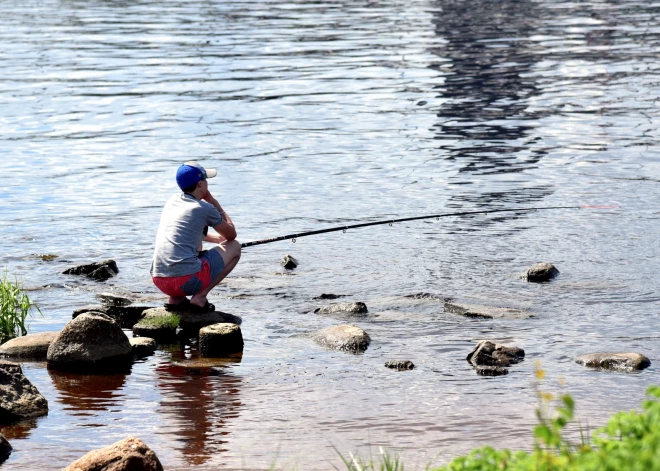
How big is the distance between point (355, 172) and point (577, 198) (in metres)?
4.11

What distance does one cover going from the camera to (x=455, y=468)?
15.6 feet

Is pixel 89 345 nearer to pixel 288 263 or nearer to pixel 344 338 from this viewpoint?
pixel 344 338

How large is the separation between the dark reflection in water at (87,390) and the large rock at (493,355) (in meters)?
2.86

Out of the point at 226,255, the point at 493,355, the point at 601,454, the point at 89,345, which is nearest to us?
the point at 601,454

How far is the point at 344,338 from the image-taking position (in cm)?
1023

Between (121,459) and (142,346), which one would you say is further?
(142,346)

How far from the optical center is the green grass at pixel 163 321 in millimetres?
10586

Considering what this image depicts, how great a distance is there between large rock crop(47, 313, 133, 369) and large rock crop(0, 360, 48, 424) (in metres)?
1.13

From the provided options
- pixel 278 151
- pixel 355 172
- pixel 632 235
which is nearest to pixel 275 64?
pixel 278 151

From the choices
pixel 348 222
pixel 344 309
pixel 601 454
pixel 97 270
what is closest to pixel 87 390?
pixel 344 309

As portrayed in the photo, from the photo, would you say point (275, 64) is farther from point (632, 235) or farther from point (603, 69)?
point (632, 235)

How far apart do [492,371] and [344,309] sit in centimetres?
240

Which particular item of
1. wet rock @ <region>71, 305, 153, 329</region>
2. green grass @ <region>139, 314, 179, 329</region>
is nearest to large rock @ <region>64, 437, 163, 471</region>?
green grass @ <region>139, 314, 179, 329</region>

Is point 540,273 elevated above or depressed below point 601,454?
below
